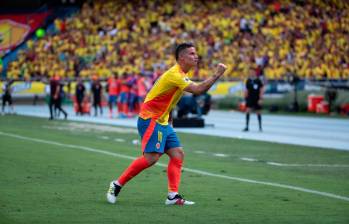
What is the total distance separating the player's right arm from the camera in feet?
33.2

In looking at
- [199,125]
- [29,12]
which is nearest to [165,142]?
[199,125]

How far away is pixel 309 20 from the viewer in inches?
1916

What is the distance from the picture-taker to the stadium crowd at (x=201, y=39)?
46031 mm

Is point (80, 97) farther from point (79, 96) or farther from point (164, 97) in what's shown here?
point (164, 97)

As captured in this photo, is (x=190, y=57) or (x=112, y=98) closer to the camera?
(x=190, y=57)

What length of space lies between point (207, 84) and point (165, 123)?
832 millimetres

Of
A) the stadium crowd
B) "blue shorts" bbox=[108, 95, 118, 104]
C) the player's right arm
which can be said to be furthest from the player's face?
the stadium crowd

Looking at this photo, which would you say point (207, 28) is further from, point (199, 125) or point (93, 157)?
point (93, 157)

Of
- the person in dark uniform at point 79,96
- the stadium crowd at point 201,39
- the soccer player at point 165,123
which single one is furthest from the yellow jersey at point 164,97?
the stadium crowd at point 201,39

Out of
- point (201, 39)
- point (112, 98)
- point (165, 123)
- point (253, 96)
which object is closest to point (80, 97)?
point (112, 98)

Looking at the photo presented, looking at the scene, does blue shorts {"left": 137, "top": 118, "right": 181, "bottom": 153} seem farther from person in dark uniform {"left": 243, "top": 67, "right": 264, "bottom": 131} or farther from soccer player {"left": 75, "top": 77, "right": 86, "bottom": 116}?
soccer player {"left": 75, "top": 77, "right": 86, "bottom": 116}

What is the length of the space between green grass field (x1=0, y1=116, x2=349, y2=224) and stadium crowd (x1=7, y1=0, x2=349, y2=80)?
2402 cm

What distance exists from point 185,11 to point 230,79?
958cm

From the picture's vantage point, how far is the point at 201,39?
49.8 m
